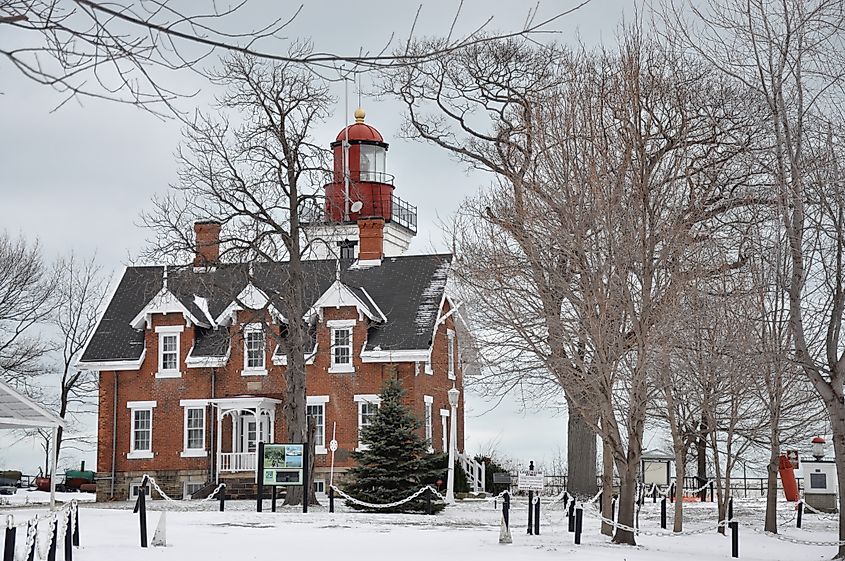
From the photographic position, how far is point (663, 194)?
20328mm

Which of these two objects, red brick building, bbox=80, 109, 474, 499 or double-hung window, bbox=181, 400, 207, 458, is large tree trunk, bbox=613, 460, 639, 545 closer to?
red brick building, bbox=80, 109, 474, 499

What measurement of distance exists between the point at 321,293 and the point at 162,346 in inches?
247

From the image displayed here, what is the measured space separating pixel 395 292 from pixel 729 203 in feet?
75.4

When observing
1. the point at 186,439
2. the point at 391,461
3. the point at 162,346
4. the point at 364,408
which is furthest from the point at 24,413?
the point at 162,346

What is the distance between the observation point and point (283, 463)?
31.2m

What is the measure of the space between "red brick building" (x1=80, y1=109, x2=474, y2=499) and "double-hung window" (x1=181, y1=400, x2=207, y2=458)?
37mm

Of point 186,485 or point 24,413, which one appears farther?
point 186,485

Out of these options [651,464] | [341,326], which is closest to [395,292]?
[341,326]

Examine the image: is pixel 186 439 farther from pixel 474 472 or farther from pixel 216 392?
pixel 474 472

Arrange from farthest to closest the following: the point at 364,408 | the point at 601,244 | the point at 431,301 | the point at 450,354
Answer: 1. the point at 450,354
2. the point at 431,301
3. the point at 364,408
4. the point at 601,244

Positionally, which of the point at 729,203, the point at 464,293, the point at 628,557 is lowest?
the point at 628,557

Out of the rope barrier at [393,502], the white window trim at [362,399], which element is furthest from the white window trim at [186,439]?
the rope barrier at [393,502]

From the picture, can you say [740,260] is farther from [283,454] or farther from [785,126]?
[283,454]

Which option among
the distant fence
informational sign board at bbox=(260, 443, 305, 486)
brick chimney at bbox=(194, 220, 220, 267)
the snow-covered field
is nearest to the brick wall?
brick chimney at bbox=(194, 220, 220, 267)
